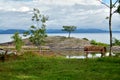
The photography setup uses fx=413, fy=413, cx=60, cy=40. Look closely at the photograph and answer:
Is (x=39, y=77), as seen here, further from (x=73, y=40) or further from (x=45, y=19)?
(x=73, y=40)

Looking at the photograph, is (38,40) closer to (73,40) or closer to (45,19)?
(45,19)

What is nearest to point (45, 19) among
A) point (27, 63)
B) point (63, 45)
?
point (63, 45)

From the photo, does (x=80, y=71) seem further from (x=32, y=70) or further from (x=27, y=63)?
(x=27, y=63)

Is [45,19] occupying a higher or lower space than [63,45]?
higher

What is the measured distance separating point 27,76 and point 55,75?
1.68 meters

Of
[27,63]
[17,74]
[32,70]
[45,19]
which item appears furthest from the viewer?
[45,19]

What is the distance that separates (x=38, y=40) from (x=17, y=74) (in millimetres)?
53013

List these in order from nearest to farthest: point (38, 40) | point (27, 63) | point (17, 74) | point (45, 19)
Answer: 1. point (17, 74)
2. point (27, 63)
3. point (45, 19)
4. point (38, 40)

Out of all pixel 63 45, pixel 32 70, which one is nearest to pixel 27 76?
pixel 32 70

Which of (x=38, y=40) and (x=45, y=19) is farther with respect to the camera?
(x=38, y=40)

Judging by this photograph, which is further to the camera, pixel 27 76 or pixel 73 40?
pixel 73 40

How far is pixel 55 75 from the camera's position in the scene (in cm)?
2480

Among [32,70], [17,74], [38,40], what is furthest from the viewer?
[38,40]

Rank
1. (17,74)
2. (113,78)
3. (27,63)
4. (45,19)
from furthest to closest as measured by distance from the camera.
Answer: (45,19), (27,63), (17,74), (113,78)
